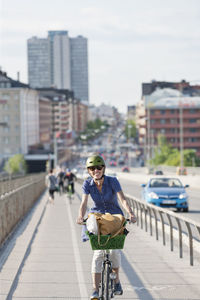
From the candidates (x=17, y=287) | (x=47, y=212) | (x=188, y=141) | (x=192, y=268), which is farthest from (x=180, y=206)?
(x=188, y=141)

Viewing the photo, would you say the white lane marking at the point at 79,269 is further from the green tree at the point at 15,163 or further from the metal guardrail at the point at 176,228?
the green tree at the point at 15,163

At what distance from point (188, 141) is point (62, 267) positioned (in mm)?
154140

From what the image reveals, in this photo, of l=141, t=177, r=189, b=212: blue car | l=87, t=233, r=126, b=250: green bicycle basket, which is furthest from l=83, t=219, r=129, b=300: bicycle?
l=141, t=177, r=189, b=212: blue car

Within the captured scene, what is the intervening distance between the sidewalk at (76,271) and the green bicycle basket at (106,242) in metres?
1.69

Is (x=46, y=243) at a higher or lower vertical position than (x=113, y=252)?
lower

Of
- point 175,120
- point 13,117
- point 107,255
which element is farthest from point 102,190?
point 175,120

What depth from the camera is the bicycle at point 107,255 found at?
7352 millimetres

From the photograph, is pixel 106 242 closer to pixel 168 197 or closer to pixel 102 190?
pixel 102 190

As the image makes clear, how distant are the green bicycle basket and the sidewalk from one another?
1.69m

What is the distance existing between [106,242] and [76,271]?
400 cm

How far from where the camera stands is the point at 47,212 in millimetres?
27641

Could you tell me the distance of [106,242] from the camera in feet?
24.1

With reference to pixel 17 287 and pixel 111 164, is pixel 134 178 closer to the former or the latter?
pixel 17 287

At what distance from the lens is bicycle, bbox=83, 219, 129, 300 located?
24.1 ft
